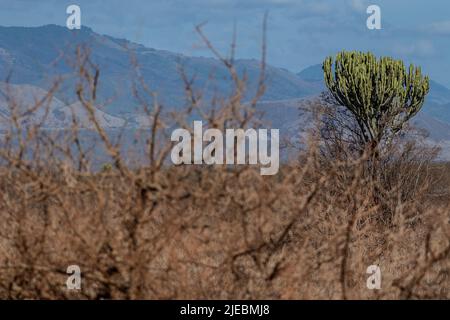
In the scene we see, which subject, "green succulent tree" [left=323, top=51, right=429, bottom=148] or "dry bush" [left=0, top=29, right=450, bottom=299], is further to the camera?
"green succulent tree" [left=323, top=51, right=429, bottom=148]

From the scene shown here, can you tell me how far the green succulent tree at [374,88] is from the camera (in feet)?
57.4

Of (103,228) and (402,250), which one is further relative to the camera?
(402,250)

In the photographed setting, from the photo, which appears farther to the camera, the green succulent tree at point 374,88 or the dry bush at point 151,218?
the green succulent tree at point 374,88

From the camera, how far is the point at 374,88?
703 inches

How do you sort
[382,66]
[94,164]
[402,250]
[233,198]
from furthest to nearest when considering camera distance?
[382,66] < [402,250] < [94,164] < [233,198]

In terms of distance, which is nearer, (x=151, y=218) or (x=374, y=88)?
(x=151, y=218)

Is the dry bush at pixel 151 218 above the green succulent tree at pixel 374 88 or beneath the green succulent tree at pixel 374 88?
beneath

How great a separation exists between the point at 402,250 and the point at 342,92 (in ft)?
19.9

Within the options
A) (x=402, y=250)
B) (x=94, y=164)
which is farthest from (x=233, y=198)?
(x=402, y=250)

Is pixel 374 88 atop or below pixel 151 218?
atop

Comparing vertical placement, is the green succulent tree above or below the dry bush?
above

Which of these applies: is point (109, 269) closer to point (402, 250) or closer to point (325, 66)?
point (402, 250)

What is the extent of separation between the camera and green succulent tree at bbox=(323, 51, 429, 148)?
57.4ft

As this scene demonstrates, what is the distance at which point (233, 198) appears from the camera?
5.47 m
